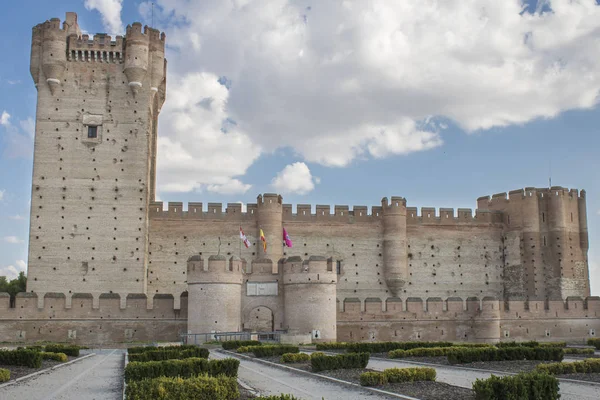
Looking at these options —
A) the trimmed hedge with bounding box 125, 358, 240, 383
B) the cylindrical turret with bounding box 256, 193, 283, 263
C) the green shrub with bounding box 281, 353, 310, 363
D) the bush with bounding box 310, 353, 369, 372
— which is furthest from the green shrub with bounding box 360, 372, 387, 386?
the cylindrical turret with bounding box 256, 193, 283, 263

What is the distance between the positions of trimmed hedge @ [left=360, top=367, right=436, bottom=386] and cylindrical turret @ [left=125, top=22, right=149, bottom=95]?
3085 cm

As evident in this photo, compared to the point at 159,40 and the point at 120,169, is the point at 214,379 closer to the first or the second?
the point at 120,169

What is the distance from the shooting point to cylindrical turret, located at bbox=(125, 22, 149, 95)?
41250 mm

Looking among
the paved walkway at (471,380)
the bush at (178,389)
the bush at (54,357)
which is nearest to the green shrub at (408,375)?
the paved walkway at (471,380)

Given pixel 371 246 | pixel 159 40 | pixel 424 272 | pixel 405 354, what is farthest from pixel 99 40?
pixel 405 354

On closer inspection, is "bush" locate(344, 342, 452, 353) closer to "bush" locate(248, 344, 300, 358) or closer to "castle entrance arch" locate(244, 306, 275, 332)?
"bush" locate(248, 344, 300, 358)

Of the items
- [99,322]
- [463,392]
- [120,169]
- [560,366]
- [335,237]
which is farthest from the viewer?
[335,237]

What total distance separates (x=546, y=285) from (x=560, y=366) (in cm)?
3002

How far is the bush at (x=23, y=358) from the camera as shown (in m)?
18.9

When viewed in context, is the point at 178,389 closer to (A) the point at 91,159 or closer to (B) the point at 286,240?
(B) the point at 286,240

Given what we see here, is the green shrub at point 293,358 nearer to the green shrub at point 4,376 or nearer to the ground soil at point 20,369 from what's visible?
the ground soil at point 20,369

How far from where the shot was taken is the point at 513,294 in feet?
150

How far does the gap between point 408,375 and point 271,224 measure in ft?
Result: 93.8

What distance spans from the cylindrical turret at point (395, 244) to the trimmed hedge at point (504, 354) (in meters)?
23.4
